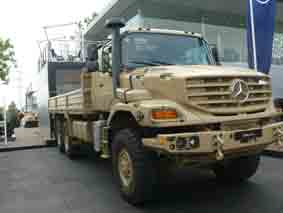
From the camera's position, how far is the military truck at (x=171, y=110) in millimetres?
4059

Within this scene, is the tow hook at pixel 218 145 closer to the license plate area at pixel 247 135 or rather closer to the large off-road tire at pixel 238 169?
the license plate area at pixel 247 135

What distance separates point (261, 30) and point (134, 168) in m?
6.06

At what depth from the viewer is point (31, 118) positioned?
28.0m

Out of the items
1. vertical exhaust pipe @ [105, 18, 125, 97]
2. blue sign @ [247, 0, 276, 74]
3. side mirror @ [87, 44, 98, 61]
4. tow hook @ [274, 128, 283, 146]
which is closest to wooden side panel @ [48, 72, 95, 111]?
side mirror @ [87, 44, 98, 61]

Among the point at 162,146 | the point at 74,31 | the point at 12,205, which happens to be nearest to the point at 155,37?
the point at 162,146

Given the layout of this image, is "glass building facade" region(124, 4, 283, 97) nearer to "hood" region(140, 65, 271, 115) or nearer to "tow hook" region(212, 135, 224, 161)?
"hood" region(140, 65, 271, 115)

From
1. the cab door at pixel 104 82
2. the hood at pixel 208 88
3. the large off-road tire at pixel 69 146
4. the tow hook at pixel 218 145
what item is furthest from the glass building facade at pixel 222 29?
the tow hook at pixel 218 145

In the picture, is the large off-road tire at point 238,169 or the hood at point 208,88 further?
the large off-road tire at point 238,169

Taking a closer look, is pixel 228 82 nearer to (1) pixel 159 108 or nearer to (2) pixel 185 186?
(1) pixel 159 108

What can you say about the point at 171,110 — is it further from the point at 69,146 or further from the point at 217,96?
the point at 69,146

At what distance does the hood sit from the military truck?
13 millimetres

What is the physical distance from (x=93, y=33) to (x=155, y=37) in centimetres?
1509

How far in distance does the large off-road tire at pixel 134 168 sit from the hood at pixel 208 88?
29.3 inches

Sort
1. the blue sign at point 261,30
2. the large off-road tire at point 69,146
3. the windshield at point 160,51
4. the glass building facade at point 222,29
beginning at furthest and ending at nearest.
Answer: the glass building facade at point 222,29 < the large off-road tire at point 69,146 < the blue sign at point 261,30 < the windshield at point 160,51
